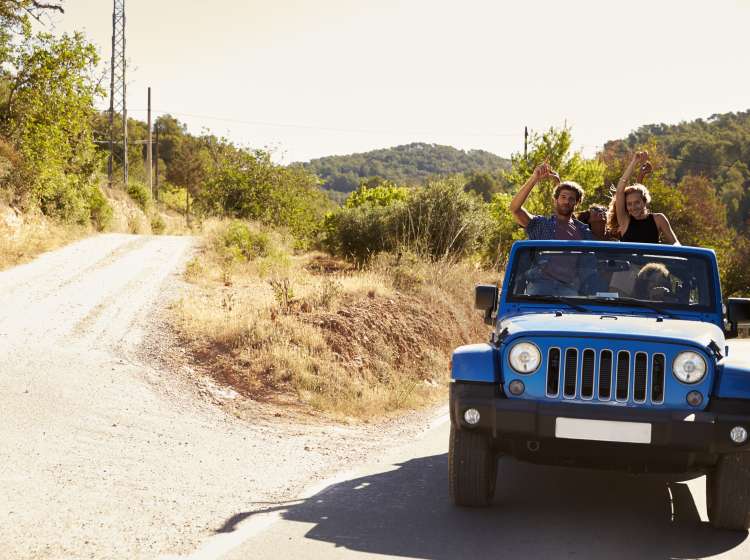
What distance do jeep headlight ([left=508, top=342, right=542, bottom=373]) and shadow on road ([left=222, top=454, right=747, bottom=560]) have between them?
1.00m

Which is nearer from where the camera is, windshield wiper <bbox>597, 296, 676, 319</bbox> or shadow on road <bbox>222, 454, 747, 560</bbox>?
shadow on road <bbox>222, 454, 747, 560</bbox>

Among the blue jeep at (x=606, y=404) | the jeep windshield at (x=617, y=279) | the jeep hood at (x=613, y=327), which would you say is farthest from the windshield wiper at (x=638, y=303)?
the blue jeep at (x=606, y=404)

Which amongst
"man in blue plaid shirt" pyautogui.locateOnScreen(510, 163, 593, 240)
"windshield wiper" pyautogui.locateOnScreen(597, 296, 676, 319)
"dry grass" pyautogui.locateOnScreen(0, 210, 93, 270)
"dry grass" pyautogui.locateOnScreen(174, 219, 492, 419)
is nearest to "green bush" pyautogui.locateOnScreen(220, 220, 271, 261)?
"dry grass" pyautogui.locateOnScreen(0, 210, 93, 270)

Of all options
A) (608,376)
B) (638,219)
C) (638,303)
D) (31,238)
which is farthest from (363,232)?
(608,376)

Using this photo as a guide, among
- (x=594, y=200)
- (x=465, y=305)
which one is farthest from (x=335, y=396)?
(x=594, y=200)

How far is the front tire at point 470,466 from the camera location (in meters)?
5.43

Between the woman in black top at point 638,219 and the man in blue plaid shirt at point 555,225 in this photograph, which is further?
the woman in black top at point 638,219

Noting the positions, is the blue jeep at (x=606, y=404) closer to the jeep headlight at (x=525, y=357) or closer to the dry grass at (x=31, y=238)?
the jeep headlight at (x=525, y=357)

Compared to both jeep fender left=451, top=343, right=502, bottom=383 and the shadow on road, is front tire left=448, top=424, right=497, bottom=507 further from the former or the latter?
jeep fender left=451, top=343, right=502, bottom=383

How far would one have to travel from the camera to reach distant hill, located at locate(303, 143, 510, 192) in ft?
458

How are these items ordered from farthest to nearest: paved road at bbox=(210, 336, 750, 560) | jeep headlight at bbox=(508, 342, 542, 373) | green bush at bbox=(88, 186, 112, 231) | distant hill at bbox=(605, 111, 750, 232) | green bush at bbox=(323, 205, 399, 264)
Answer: distant hill at bbox=(605, 111, 750, 232), green bush at bbox=(88, 186, 112, 231), green bush at bbox=(323, 205, 399, 264), jeep headlight at bbox=(508, 342, 542, 373), paved road at bbox=(210, 336, 750, 560)

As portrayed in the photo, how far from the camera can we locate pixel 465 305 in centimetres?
1655

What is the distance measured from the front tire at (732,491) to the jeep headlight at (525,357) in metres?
1.26

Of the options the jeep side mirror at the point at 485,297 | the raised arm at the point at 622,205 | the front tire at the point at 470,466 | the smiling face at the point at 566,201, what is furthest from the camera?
the raised arm at the point at 622,205
